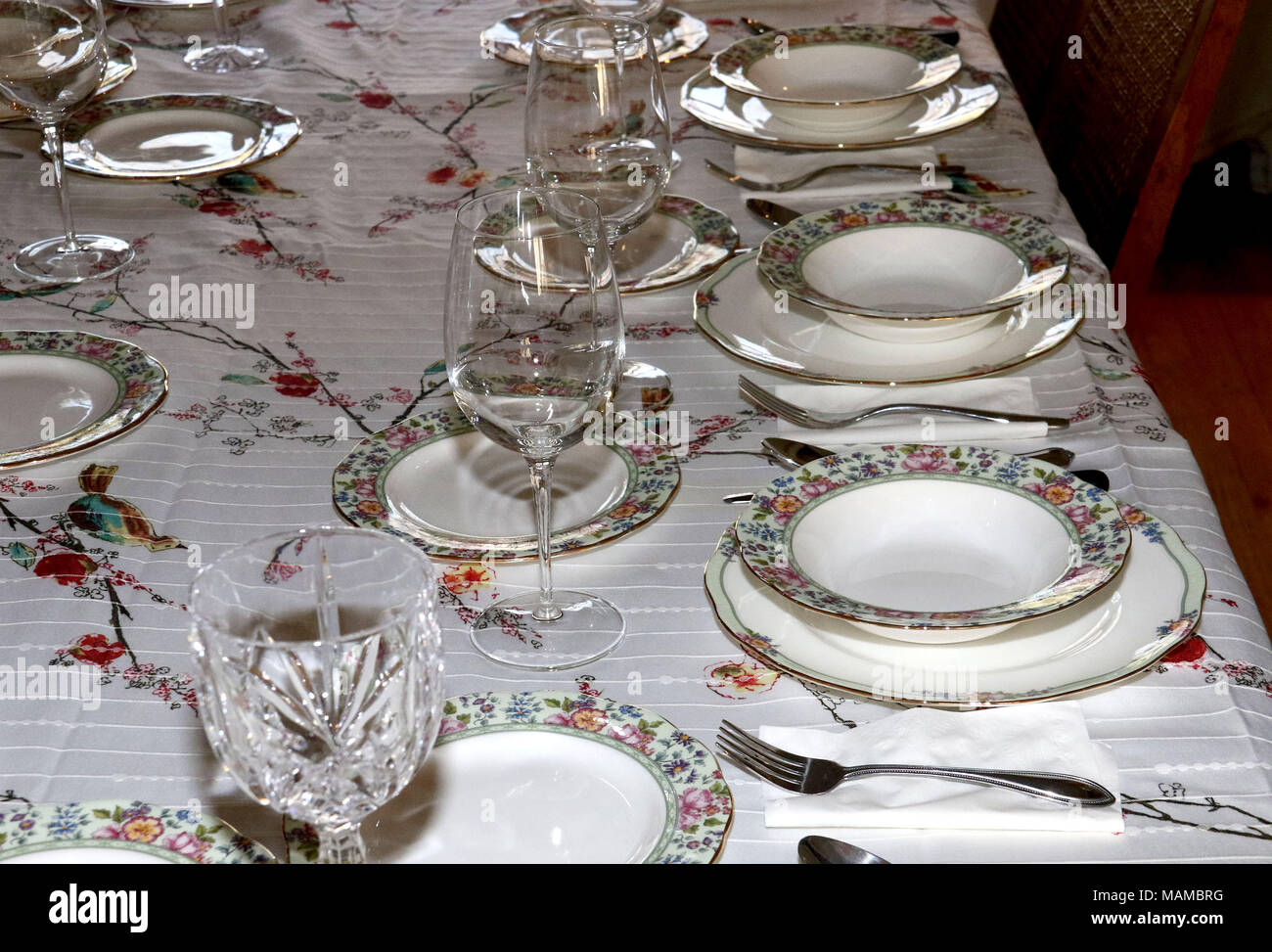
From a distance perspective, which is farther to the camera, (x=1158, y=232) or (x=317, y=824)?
(x=1158, y=232)

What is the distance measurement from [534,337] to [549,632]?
0.16 metres

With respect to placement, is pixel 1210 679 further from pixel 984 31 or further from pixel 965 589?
pixel 984 31

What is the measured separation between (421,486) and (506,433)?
169 mm

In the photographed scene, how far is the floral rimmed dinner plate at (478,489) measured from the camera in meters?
0.86

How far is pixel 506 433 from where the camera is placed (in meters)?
0.77

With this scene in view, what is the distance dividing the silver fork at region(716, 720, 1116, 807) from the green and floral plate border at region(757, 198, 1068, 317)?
0.43 metres

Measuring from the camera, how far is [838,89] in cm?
158

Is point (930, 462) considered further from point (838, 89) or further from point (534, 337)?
point (838, 89)

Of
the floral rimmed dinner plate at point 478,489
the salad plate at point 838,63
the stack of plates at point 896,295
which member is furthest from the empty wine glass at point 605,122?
the salad plate at point 838,63

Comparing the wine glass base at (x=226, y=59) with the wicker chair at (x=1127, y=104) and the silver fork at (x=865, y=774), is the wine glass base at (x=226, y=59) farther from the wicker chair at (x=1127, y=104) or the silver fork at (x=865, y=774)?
the silver fork at (x=865, y=774)

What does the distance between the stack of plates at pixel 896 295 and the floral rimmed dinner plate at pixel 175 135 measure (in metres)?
0.56

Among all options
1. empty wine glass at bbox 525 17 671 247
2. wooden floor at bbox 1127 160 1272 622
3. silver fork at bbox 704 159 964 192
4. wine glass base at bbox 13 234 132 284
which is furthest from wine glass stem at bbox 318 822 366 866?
wooden floor at bbox 1127 160 1272 622

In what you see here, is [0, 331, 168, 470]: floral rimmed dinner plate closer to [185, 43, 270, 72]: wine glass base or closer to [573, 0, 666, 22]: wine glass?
[185, 43, 270, 72]: wine glass base
